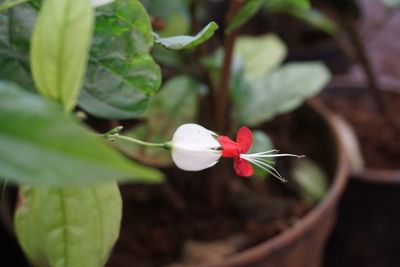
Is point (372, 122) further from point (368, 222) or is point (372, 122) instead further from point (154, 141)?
point (154, 141)

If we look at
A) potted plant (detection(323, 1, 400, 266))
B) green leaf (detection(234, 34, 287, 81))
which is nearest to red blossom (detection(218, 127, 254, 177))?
green leaf (detection(234, 34, 287, 81))


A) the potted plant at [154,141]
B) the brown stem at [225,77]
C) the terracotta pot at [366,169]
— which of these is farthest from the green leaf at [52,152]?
the terracotta pot at [366,169]

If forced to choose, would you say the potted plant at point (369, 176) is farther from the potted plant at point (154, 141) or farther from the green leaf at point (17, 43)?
the green leaf at point (17, 43)

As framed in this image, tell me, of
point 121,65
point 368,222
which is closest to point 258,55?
point 368,222

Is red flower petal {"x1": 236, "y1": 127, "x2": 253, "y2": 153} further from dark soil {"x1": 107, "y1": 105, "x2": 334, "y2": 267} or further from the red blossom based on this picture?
dark soil {"x1": 107, "y1": 105, "x2": 334, "y2": 267}

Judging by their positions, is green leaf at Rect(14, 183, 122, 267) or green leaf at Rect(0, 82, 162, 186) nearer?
green leaf at Rect(0, 82, 162, 186)

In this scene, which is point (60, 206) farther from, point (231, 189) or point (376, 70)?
point (376, 70)
